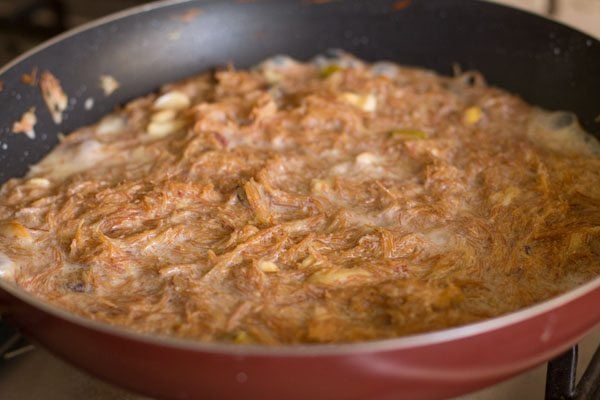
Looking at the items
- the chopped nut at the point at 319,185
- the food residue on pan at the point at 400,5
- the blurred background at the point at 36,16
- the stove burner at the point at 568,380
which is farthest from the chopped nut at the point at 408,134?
the blurred background at the point at 36,16

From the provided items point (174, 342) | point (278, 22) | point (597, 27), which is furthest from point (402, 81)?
point (174, 342)

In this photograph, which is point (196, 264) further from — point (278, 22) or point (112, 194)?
point (278, 22)

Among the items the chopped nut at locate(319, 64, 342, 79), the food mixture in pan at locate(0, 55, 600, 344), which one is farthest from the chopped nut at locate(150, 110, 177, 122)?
the chopped nut at locate(319, 64, 342, 79)

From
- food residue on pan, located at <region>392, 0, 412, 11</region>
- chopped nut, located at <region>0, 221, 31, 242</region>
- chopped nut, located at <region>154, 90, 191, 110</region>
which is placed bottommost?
chopped nut, located at <region>0, 221, 31, 242</region>

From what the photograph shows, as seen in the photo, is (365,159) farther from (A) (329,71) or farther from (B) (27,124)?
(B) (27,124)

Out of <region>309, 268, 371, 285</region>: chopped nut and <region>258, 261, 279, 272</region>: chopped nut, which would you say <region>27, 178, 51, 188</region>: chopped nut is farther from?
<region>309, 268, 371, 285</region>: chopped nut

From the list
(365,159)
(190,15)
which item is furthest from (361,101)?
(190,15)
